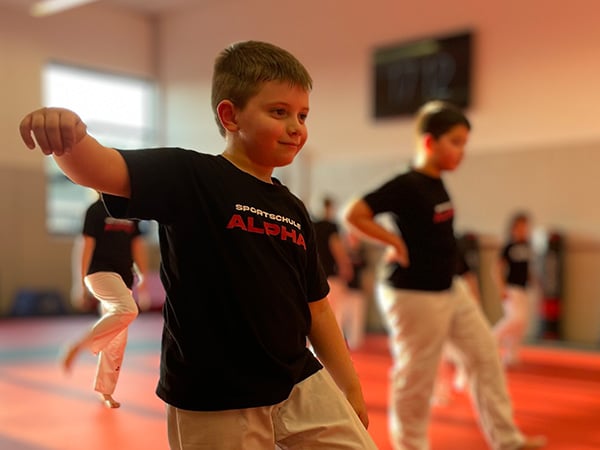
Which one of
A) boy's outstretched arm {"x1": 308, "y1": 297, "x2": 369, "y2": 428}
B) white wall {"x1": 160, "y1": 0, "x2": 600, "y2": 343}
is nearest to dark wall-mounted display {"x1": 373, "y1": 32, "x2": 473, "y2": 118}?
white wall {"x1": 160, "y1": 0, "x2": 600, "y2": 343}

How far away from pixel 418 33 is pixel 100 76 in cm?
602

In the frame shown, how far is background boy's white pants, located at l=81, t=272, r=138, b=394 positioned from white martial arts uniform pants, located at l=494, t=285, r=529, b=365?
18.6 ft

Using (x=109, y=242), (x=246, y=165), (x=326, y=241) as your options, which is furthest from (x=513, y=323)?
(x=246, y=165)

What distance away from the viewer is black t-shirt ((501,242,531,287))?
7438 mm

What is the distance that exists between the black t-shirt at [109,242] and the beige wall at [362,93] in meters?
7.93

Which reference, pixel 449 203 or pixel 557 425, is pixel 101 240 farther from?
pixel 557 425

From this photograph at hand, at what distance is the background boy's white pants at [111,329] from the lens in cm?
188

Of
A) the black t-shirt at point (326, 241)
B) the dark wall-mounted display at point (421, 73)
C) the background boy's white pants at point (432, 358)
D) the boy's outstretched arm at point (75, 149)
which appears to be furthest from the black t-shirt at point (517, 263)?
the boy's outstretched arm at point (75, 149)

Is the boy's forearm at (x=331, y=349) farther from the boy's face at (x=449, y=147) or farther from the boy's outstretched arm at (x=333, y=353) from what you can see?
the boy's face at (x=449, y=147)

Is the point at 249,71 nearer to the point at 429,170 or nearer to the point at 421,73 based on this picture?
the point at 429,170

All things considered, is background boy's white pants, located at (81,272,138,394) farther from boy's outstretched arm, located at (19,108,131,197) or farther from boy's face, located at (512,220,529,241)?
boy's face, located at (512,220,529,241)

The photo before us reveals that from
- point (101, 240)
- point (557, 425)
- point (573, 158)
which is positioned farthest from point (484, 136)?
point (101, 240)

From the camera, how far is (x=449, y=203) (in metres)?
3.42

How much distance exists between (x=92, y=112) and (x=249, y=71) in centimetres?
1139
